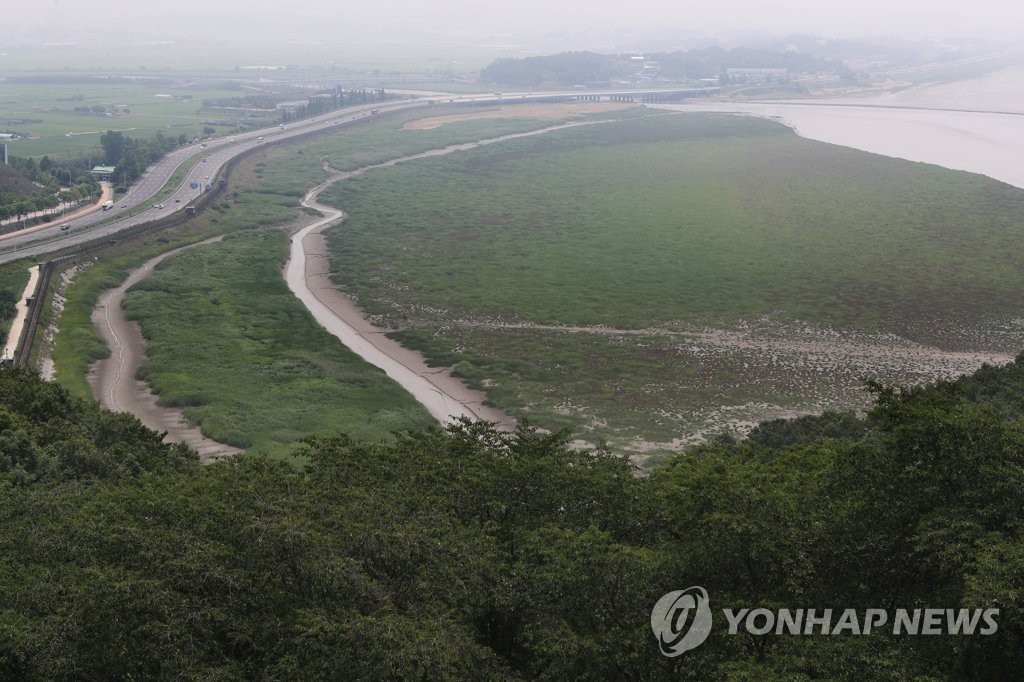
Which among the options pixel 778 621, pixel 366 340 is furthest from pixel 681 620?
pixel 366 340

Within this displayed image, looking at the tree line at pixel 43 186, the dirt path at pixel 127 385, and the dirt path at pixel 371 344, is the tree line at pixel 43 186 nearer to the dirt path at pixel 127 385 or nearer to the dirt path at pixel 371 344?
the dirt path at pixel 371 344

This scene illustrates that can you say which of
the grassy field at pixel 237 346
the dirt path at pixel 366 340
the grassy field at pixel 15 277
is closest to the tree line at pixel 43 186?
the grassy field at pixel 237 346

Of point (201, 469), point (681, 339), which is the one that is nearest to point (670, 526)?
point (201, 469)

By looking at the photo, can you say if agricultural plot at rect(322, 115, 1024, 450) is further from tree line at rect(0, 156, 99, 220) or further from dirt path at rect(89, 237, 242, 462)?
tree line at rect(0, 156, 99, 220)

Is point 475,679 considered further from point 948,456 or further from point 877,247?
point 877,247

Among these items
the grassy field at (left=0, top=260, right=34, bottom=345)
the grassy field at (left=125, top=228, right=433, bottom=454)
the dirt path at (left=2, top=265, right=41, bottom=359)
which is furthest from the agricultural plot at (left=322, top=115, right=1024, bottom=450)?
the grassy field at (left=0, top=260, right=34, bottom=345)
